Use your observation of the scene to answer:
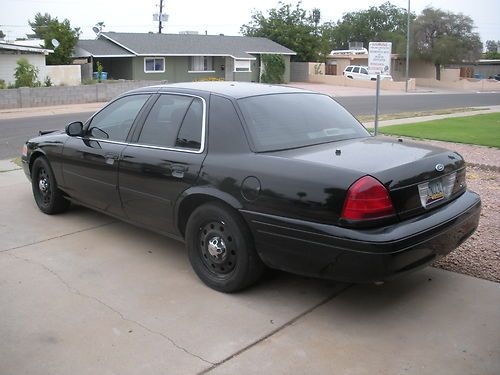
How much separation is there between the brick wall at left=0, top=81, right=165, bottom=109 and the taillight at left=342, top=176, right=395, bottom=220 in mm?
23457

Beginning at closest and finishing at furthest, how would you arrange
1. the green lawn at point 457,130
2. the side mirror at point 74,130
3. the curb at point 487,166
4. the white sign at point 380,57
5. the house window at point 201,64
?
the side mirror at point 74,130
the curb at point 487,166
the white sign at point 380,57
the green lawn at point 457,130
the house window at point 201,64

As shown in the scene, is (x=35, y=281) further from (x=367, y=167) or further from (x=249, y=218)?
(x=367, y=167)

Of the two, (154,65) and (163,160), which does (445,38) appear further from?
(163,160)

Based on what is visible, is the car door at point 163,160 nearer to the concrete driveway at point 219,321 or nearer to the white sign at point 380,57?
the concrete driveway at point 219,321

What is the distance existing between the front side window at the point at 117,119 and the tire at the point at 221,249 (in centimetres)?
135

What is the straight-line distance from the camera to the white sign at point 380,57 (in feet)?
35.6

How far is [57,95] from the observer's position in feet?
85.1

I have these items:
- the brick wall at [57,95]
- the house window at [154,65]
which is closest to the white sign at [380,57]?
the brick wall at [57,95]

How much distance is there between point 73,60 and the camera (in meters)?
37.2

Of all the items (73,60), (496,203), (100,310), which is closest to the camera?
(100,310)

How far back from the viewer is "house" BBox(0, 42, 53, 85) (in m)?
29.8

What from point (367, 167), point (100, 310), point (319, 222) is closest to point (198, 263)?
point (100, 310)

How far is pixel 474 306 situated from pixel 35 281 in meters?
A: 3.43

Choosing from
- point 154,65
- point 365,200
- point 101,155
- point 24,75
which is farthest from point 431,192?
point 154,65
